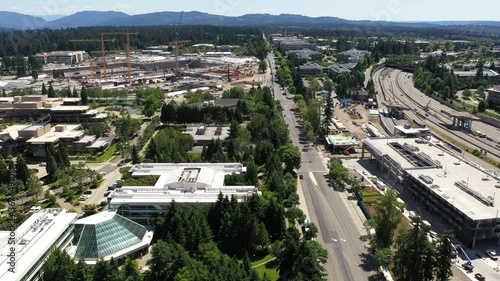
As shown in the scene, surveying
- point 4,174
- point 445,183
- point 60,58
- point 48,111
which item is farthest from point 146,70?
point 445,183

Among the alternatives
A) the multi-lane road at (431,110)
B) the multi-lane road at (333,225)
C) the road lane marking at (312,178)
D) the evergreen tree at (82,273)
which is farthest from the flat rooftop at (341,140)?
the evergreen tree at (82,273)

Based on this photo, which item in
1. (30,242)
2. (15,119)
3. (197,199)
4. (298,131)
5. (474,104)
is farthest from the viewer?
(474,104)

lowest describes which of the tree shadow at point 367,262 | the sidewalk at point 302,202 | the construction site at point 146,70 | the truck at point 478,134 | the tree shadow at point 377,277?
the tree shadow at point 377,277

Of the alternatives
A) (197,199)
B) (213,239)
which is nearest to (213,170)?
(197,199)

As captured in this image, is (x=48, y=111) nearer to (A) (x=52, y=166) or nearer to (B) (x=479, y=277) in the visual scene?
(A) (x=52, y=166)

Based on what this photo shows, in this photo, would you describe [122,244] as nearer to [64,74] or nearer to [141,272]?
[141,272]

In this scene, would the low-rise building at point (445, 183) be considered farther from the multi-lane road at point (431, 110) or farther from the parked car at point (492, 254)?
the multi-lane road at point (431, 110)

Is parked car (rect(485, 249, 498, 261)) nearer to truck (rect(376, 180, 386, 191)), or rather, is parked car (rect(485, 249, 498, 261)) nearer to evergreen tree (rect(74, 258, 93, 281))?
truck (rect(376, 180, 386, 191))
